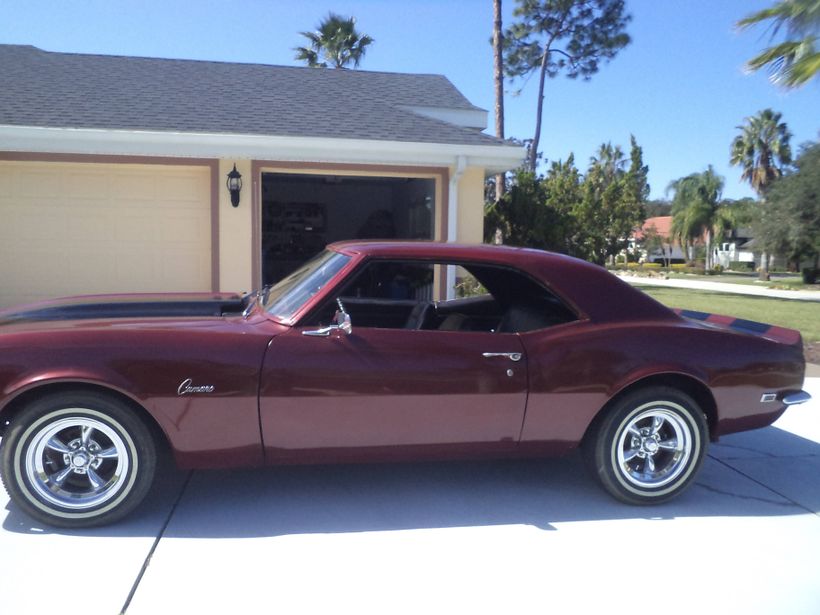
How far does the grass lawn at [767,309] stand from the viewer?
13461 mm

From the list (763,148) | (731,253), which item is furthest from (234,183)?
(731,253)

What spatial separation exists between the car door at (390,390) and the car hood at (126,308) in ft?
3.78

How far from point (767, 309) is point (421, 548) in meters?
16.4

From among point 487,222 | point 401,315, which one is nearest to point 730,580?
point 401,315

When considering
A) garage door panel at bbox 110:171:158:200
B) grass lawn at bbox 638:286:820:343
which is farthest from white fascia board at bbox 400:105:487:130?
grass lawn at bbox 638:286:820:343

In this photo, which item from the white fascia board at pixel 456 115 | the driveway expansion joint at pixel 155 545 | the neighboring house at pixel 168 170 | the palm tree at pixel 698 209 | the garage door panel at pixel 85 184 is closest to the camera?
the driveway expansion joint at pixel 155 545

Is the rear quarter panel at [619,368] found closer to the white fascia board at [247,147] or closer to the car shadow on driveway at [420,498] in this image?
the car shadow on driveway at [420,498]

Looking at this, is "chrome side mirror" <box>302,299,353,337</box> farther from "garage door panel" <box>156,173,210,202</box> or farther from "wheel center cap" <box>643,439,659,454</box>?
"garage door panel" <box>156,173,210,202</box>

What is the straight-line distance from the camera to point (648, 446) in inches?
158

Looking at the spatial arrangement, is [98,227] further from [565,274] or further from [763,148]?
[763,148]

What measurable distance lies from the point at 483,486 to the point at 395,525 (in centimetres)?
82

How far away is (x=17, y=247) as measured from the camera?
9031 mm

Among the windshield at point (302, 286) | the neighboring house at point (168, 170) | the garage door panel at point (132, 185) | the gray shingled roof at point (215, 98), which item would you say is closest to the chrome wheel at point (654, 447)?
the windshield at point (302, 286)

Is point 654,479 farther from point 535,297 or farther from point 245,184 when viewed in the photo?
point 245,184
